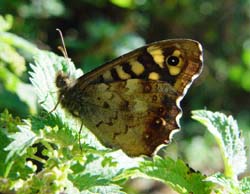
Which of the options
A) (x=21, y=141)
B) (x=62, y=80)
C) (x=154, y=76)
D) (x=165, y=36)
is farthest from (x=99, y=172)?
(x=165, y=36)

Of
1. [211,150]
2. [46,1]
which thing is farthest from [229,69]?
[46,1]

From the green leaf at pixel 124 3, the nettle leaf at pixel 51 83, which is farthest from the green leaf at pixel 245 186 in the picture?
the green leaf at pixel 124 3

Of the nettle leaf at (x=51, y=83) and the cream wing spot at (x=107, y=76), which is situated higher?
the cream wing spot at (x=107, y=76)

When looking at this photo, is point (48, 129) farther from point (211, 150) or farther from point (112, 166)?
point (211, 150)

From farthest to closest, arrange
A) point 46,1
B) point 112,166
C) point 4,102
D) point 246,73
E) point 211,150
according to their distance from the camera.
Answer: point 246,73
point 211,150
point 46,1
point 4,102
point 112,166

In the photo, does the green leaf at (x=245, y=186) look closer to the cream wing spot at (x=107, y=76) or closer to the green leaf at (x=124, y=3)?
the cream wing spot at (x=107, y=76)

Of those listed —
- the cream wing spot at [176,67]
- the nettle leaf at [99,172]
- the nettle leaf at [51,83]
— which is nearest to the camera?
the nettle leaf at [99,172]

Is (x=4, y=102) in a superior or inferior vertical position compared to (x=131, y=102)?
superior
